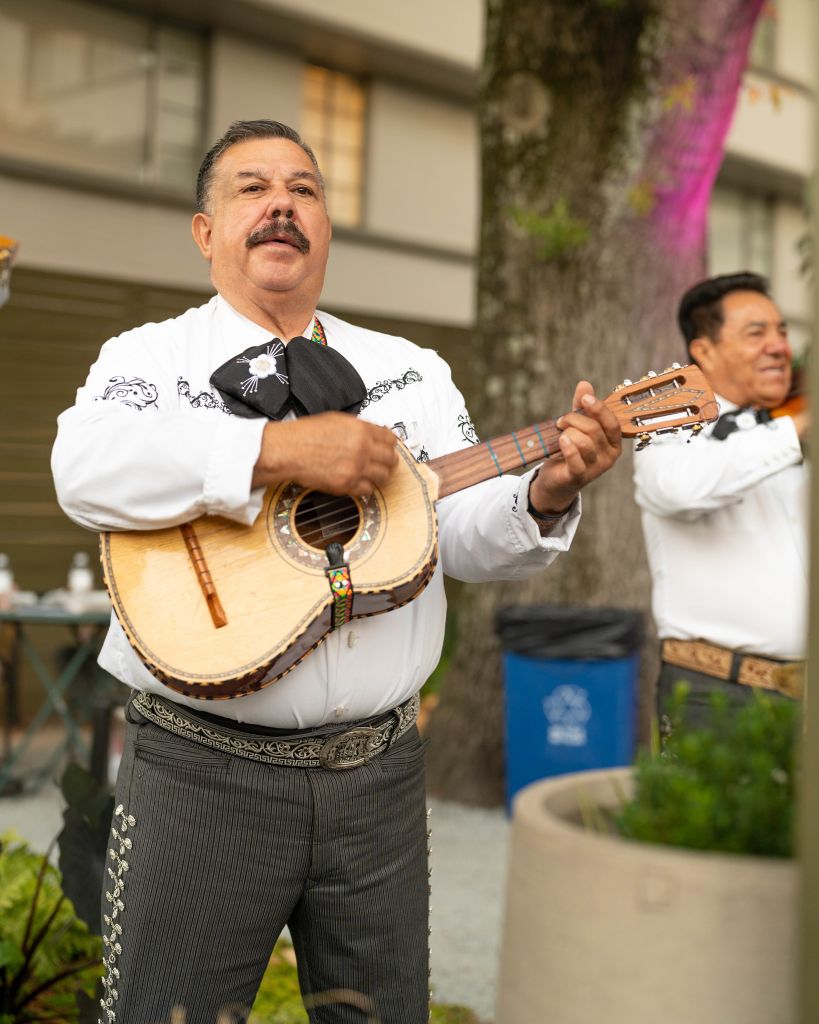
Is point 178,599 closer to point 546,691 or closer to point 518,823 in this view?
point 518,823

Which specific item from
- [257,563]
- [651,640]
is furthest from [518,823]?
[651,640]

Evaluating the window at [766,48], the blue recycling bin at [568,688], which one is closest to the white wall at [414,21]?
the window at [766,48]

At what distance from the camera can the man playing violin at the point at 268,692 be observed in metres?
1.93

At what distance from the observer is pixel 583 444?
2.00m

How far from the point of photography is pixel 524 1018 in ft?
3.72

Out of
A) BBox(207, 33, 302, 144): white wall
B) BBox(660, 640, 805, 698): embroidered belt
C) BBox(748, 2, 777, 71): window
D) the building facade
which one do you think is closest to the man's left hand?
BBox(660, 640, 805, 698): embroidered belt

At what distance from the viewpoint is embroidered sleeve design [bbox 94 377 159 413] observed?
6.70ft

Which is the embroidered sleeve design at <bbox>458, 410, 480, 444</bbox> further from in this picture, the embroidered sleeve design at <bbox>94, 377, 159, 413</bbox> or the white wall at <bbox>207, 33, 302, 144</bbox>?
the white wall at <bbox>207, 33, 302, 144</bbox>

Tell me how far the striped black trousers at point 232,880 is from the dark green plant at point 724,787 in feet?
3.28

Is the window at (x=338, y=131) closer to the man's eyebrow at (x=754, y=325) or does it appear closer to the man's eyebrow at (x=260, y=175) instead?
the man's eyebrow at (x=754, y=325)

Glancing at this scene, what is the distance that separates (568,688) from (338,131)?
19.1ft

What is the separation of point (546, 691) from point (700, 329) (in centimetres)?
235

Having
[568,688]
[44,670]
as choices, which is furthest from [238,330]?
[44,670]

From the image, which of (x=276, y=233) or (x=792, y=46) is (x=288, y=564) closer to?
(x=276, y=233)
